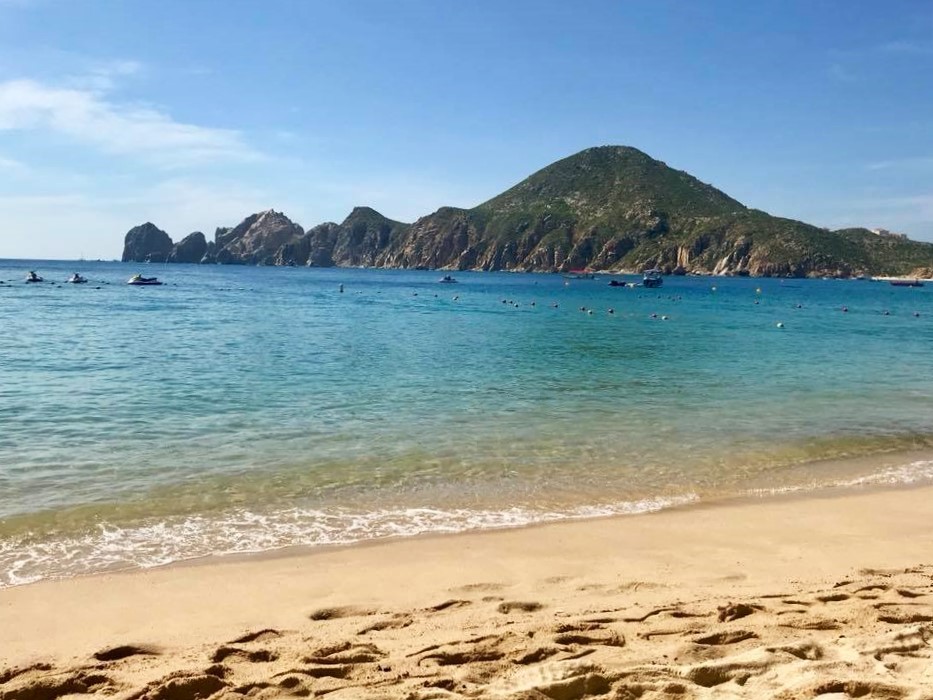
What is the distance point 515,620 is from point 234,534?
4.49 meters

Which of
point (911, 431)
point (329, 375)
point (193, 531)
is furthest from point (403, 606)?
point (329, 375)

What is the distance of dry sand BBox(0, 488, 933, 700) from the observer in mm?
4875

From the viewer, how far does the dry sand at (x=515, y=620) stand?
4.88 metres

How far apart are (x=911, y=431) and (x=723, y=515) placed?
8.92 meters

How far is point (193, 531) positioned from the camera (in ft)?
29.5

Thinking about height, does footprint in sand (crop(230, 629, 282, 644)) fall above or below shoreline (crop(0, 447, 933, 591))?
above

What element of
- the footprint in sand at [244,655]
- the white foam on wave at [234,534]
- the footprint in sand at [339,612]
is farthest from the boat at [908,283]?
the footprint in sand at [244,655]

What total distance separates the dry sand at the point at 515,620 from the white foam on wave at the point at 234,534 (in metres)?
0.45

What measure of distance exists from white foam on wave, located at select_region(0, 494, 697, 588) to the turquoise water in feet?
0.12

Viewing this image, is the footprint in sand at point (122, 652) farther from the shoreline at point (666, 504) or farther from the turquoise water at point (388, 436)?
the turquoise water at point (388, 436)

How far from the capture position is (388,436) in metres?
14.2

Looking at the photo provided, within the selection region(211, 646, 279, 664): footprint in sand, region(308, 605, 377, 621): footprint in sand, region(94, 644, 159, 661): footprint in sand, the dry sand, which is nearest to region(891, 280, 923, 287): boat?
the dry sand

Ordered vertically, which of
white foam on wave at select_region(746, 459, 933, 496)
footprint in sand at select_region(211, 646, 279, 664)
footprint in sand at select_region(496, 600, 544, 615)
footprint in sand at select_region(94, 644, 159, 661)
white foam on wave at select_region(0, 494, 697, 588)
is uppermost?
footprint in sand at select_region(211, 646, 279, 664)

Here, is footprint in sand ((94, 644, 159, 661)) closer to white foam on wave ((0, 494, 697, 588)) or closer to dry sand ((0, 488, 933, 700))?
dry sand ((0, 488, 933, 700))
